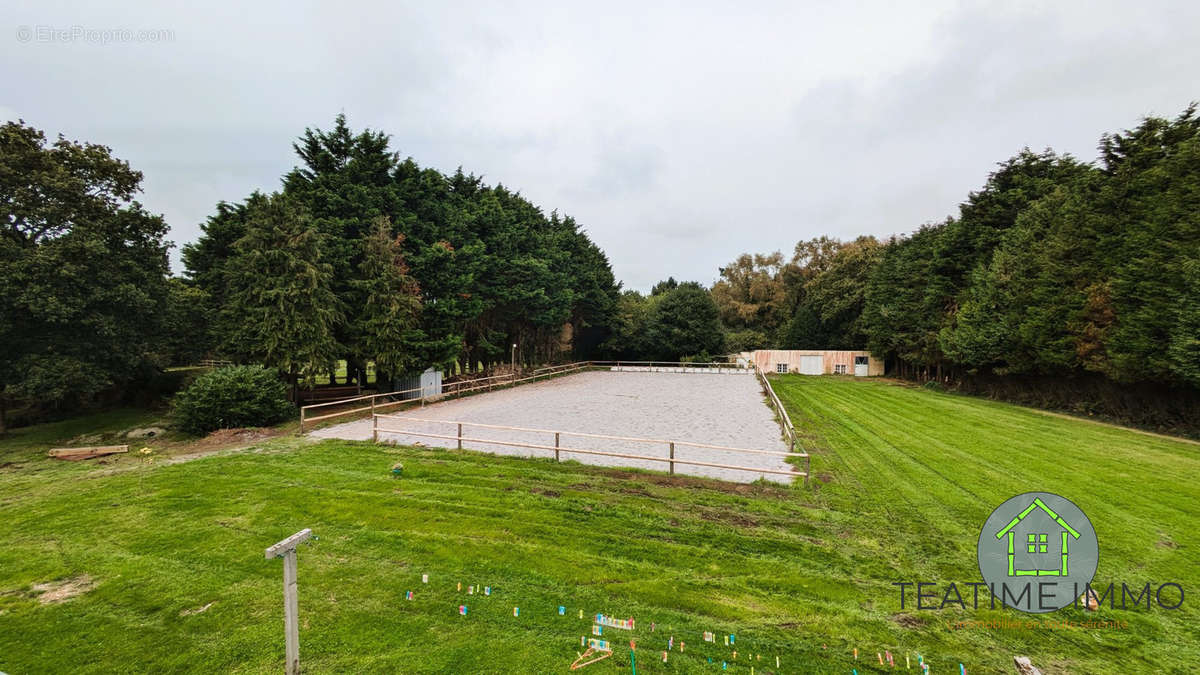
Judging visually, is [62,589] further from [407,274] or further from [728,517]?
[407,274]

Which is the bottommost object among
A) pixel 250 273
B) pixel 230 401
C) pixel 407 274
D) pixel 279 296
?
pixel 230 401

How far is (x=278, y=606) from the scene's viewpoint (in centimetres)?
417

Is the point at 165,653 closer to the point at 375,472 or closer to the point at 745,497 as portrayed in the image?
the point at 375,472

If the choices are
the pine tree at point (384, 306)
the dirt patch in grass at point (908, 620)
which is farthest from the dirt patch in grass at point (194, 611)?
the pine tree at point (384, 306)

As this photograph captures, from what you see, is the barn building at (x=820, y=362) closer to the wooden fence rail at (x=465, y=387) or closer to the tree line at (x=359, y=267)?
the wooden fence rail at (x=465, y=387)

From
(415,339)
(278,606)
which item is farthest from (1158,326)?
(415,339)

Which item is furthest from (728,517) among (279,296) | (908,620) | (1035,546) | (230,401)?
(279,296)

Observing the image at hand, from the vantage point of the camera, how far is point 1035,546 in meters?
4.43

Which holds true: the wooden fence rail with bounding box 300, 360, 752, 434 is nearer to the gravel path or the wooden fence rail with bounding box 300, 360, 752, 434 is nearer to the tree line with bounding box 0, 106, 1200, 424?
the gravel path

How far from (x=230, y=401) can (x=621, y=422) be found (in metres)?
12.3

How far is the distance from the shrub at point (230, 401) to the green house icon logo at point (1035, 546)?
1767 centimetres

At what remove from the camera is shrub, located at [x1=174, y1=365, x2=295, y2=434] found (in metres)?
12.3

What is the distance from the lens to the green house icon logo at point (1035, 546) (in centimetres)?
427

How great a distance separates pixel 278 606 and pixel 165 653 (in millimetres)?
795
